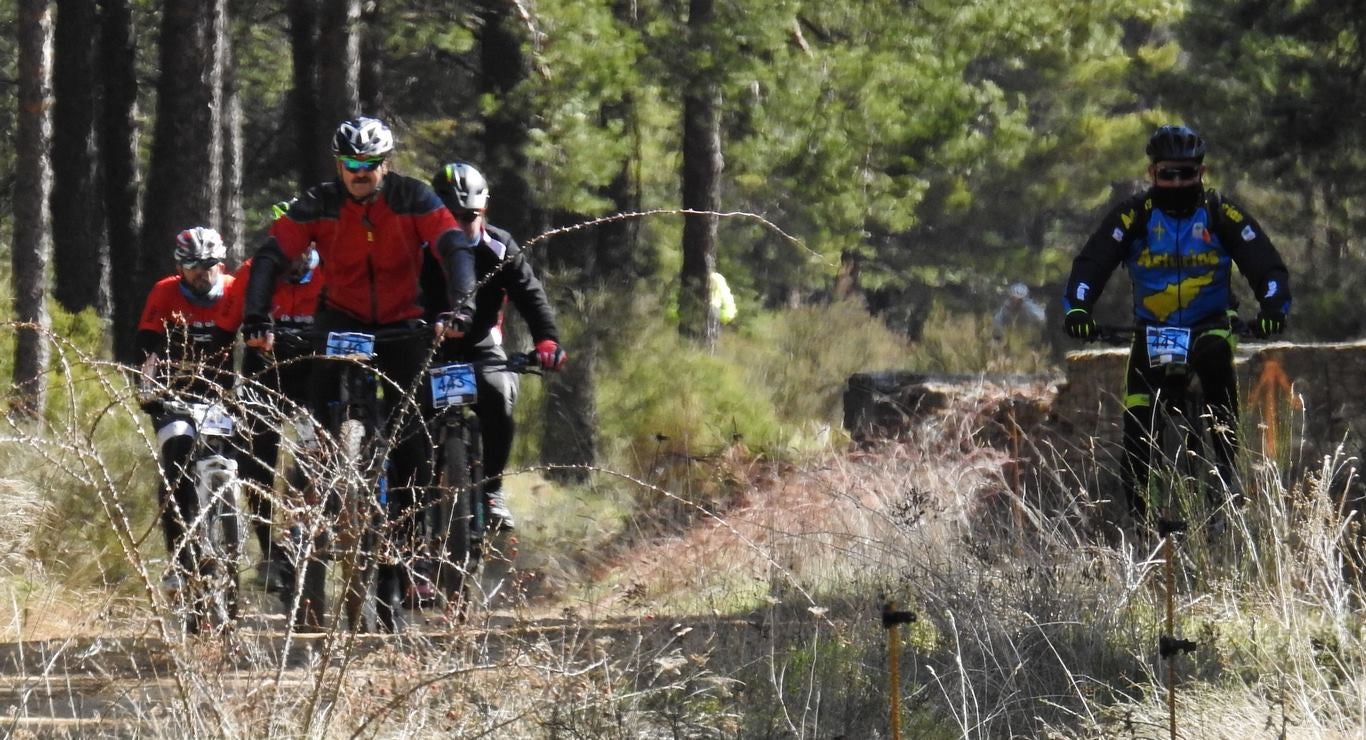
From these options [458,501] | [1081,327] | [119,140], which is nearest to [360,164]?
[458,501]

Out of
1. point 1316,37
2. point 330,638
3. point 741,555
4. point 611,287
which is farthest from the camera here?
point 611,287

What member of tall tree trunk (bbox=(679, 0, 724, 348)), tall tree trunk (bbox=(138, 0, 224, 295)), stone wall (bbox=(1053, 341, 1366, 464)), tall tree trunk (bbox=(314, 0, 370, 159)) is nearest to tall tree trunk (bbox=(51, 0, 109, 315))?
tall tree trunk (bbox=(314, 0, 370, 159))

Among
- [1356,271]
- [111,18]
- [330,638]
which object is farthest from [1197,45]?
[330,638]

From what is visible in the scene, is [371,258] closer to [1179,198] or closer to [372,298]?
[372,298]

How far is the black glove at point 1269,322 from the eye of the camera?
8.34 metres

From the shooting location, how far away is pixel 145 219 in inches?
651

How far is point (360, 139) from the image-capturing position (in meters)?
8.38

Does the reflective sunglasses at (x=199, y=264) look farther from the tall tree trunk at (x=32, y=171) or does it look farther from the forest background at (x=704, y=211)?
the tall tree trunk at (x=32, y=171)

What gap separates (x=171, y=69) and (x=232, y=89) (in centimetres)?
405

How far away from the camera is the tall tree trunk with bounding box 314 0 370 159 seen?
50.7 ft

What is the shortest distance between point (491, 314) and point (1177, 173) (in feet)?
10.1

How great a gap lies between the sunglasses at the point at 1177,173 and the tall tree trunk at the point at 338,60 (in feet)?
26.2

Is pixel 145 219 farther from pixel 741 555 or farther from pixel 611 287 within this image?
pixel 741 555

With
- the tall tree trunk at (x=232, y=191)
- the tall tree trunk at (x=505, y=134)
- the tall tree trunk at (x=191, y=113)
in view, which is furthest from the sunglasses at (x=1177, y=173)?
the tall tree trunk at (x=505, y=134)
